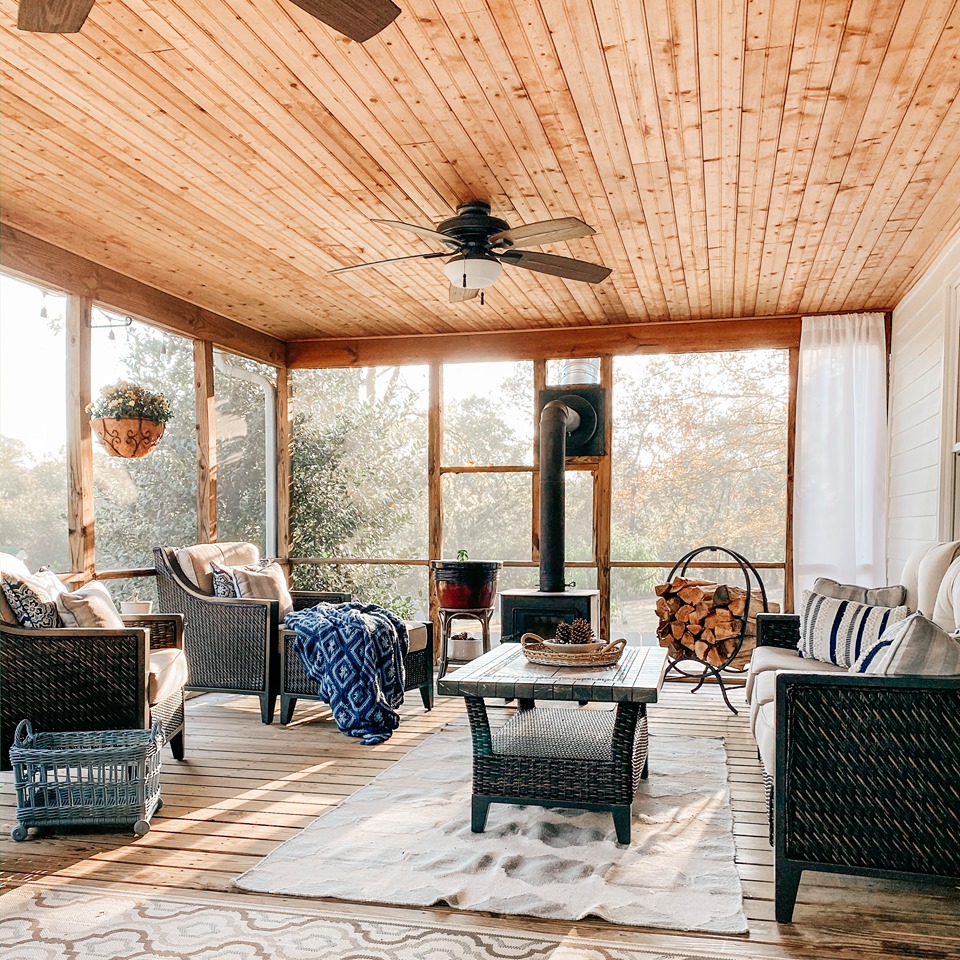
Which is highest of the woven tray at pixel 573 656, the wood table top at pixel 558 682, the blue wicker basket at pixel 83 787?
the woven tray at pixel 573 656

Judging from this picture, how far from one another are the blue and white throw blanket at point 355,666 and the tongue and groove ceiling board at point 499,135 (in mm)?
2007

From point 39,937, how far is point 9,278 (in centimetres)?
336

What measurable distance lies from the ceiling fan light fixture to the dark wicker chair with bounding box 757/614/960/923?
2144mm

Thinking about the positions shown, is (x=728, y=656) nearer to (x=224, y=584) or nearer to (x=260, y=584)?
(x=260, y=584)

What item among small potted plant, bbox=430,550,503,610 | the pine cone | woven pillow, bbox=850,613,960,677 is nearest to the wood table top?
the pine cone

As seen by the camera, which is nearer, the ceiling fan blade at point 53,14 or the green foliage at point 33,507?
the ceiling fan blade at point 53,14

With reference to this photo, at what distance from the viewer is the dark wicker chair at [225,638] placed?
476cm

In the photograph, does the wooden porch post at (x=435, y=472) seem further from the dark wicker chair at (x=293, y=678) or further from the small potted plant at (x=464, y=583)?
the dark wicker chair at (x=293, y=678)

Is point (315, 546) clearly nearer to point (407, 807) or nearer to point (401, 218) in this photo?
point (401, 218)

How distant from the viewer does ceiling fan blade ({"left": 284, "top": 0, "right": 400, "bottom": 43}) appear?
1.87 metres

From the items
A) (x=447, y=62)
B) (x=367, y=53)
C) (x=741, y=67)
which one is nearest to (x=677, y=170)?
(x=741, y=67)

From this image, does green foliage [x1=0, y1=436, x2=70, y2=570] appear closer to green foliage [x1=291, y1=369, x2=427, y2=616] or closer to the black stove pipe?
green foliage [x1=291, y1=369, x2=427, y2=616]

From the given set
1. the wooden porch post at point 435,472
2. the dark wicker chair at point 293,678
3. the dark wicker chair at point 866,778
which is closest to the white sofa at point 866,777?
the dark wicker chair at point 866,778

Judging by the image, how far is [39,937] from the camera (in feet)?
7.52
